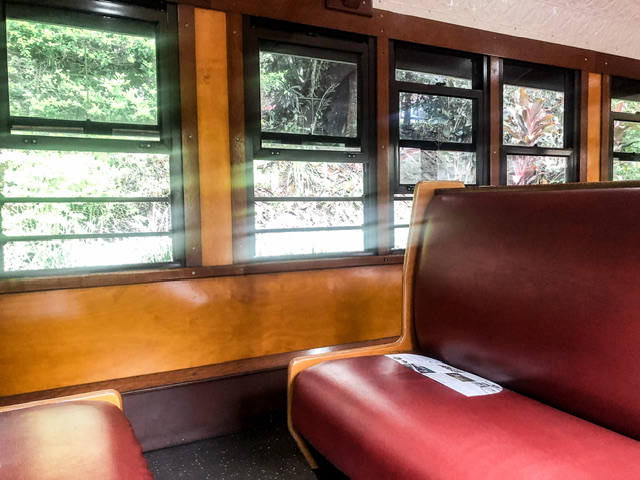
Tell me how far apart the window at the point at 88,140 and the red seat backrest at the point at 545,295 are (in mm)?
1473

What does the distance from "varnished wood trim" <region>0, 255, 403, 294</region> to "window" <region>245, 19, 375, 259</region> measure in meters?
0.10

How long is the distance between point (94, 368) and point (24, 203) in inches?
32.7

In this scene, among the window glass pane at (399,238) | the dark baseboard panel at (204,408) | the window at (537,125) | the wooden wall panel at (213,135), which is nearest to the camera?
the dark baseboard panel at (204,408)

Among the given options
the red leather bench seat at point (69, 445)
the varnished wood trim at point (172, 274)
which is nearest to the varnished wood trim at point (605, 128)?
the varnished wood trim at point (172, 274)

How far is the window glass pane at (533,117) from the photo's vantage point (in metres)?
3.49

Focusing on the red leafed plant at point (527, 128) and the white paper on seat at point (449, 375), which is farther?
the red leafed plant at point (527, 128)

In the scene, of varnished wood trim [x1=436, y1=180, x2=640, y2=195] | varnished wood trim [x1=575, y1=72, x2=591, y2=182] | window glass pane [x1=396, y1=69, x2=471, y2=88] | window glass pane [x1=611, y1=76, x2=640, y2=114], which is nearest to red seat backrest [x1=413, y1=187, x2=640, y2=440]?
varnished wood trim [x1=436, y1=180, x2=640, y2=195]

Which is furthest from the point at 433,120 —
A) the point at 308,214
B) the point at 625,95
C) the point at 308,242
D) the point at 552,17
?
the point at 625,95

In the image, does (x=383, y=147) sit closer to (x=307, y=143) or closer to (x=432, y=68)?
(x=307, y=143)

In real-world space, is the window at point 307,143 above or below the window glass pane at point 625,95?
below

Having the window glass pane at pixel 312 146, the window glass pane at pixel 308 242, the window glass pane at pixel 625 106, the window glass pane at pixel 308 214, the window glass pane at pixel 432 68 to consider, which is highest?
the window glass pane at pixel 432 68

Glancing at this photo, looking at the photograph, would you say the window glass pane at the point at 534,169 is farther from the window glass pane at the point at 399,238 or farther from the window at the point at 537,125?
the window glass pane at the point at 399,238

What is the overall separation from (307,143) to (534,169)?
1920mm

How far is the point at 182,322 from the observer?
242cm
